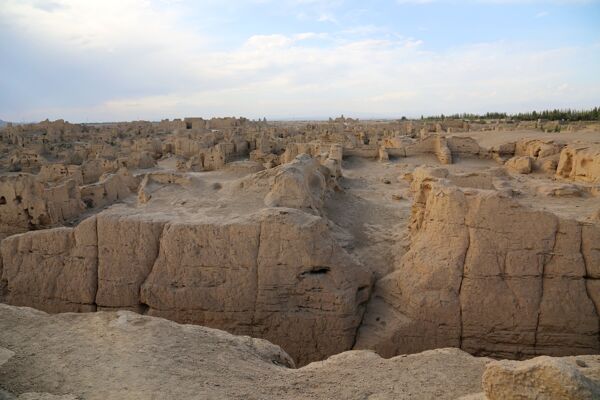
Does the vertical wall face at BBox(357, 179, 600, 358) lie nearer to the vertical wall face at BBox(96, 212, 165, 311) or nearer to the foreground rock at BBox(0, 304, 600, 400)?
the foreground rock at BBox(0, 304, 600, 400)

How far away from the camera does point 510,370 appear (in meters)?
3.14

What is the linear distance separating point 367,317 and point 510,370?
372 centimetres

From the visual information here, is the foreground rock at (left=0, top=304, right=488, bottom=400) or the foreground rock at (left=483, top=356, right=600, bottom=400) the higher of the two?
the foreground rock at (left=483, top=356, right=600, bottom=400)

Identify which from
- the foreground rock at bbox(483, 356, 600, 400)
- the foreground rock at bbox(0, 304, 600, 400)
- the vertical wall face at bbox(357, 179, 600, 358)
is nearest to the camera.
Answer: the foreground rock at bbox(483, 356, 600, 400)

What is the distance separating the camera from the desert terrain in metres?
3.91

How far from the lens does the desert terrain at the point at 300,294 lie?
391cm

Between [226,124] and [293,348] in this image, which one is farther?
[226,124]

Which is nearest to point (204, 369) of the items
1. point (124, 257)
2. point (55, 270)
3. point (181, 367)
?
point (181, 367)

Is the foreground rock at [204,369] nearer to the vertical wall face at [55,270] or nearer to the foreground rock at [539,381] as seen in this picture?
the foreground rock at [539,381]

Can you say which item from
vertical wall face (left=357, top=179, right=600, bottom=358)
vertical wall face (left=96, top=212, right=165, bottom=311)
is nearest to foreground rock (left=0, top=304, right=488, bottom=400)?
vertical wall face (left=357, top=179, right=600, bottom=358)

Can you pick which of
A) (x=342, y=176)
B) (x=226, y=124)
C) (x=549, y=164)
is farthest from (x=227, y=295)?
(x=226, y=124)

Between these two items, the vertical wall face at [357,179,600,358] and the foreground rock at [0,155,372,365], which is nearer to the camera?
the vertical wall face at [357,179,600,358]

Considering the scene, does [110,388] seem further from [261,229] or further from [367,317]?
[367,317]

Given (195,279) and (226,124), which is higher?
(226,124)
